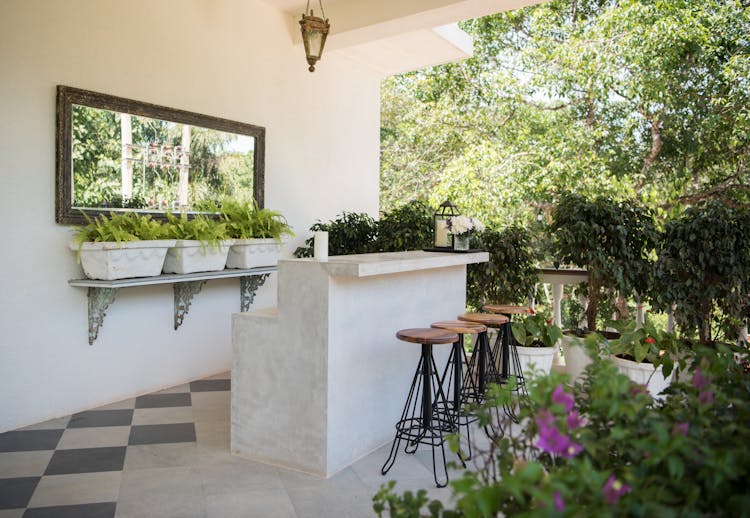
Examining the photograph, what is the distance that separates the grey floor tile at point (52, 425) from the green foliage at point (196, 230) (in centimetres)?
137

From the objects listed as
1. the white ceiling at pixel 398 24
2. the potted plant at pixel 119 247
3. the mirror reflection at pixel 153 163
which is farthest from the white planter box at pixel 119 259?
the white ceiling at pixel 398 24

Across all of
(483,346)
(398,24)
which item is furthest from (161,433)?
(398,24)

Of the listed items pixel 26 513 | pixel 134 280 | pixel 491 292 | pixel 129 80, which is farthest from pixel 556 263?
pixel 26 513

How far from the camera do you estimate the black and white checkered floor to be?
285 cm

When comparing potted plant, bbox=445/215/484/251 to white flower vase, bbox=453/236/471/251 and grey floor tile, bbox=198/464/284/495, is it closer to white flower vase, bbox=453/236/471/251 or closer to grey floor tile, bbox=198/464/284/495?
white flower vase, bbox=453/236/471/251

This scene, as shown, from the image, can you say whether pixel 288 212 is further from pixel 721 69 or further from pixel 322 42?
pixel 721 69

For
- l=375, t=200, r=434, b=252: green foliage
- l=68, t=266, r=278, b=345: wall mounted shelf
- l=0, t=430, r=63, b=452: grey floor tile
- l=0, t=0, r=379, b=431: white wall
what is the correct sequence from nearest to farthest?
l=0, t=430, r=63, b=452: grey floor tile
l=0, t=0, r=379, b=431: white wall
l=68, t=266, r=278, b=345: wall mounted shelf
l=375, t=200, r=434, b=252: green foliage

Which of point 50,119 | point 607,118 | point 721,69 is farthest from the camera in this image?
point 607,118

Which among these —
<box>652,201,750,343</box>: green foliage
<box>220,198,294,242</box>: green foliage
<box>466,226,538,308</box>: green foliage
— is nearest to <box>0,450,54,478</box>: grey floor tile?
<box>220,198,294,242</box>: green foliage

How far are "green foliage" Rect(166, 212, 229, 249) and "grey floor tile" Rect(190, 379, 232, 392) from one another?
3.65 ft

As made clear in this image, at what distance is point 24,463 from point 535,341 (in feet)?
11.2

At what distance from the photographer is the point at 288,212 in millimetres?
5984

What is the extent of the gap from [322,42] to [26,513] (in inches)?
144

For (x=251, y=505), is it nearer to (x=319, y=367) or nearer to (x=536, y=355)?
(x=319, y=367)
